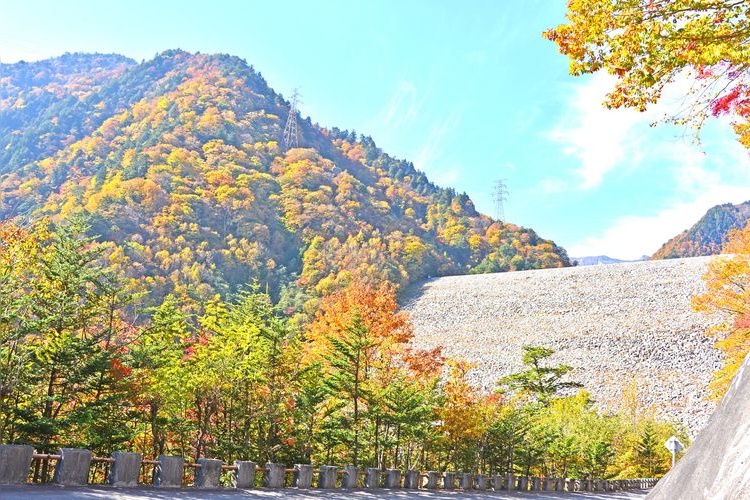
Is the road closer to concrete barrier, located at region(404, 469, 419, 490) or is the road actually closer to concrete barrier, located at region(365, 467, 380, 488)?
concrete barrier, located at region(365, 467, 380, 488)

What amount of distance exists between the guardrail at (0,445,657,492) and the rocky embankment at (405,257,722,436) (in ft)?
100

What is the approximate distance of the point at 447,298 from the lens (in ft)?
255

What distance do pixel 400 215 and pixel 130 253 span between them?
60.9 metres

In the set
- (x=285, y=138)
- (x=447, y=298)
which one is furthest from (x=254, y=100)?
(x=447, y=298)

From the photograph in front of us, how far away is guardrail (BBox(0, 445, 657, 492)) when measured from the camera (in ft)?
26.7

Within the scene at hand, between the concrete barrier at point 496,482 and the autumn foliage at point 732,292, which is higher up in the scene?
the autumn foliage at point 732,292

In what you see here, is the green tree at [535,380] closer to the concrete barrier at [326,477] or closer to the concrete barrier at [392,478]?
the concrete barrier at [392,478]

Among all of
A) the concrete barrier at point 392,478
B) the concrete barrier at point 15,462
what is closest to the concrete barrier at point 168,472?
the concrete barrier at point 15,462

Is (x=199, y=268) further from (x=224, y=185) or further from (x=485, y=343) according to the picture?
(x=485, y=343)

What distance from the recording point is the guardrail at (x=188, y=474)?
8.12 m

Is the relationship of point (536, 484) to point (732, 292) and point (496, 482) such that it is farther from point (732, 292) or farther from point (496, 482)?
point (732, 292)

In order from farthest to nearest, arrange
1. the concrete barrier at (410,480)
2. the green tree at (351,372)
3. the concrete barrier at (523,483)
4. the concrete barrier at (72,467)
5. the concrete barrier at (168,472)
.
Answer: the concrete barrier at (523,483)
the green tree at (351,372)
the concrete barrier at (410,480)
the concrete barrier at (168,472)
the concrete barrier at (72,467)

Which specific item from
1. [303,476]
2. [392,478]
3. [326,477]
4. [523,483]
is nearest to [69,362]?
[303,476]

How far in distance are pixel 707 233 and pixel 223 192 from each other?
392 feet
